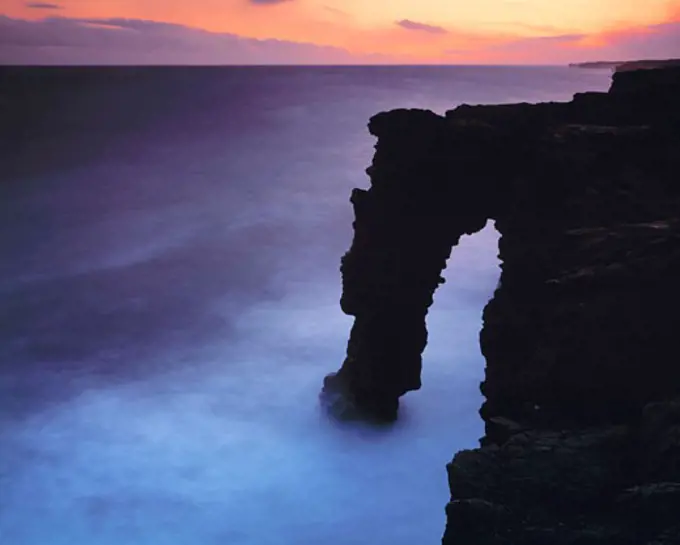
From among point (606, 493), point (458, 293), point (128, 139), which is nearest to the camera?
point (606, 493)

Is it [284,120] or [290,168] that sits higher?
[284,120]

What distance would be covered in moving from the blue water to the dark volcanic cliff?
6046mm

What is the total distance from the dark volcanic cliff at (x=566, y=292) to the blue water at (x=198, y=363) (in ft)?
19.8

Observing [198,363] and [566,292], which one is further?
[198,363]

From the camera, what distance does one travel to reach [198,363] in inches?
825

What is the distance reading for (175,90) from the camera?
93.1 meters

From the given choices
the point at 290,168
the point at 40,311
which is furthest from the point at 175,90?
the point at 40,311

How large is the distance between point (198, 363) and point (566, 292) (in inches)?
623

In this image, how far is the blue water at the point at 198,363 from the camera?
13.6m

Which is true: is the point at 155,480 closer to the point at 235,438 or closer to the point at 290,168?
the point at 235,438

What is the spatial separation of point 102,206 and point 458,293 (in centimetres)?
2473

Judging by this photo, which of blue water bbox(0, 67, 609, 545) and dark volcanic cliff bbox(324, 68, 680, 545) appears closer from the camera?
dark volcanic cliff bbox(324, 68, 680, 545)

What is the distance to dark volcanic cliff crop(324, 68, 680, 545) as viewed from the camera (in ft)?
19.1

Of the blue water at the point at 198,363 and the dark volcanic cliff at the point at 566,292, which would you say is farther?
the blue water at the point at 198,363
